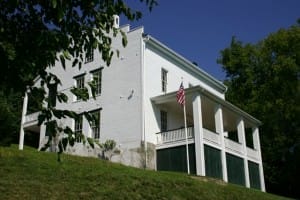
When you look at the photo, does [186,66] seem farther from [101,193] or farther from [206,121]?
[101,193]

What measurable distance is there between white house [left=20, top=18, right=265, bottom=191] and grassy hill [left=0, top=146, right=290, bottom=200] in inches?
186

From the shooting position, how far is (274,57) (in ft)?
125

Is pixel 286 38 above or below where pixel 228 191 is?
above

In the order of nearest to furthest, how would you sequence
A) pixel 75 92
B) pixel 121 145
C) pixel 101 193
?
pixel 75 92 < pixel 101 193 < pixel 121 145

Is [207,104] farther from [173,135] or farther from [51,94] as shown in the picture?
[51,94]

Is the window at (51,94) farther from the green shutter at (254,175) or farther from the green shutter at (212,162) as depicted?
the green shutter at (254,175)

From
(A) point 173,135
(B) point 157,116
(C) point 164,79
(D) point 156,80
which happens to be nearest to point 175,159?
(A) point 173,135

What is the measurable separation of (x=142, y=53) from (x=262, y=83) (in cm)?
1992

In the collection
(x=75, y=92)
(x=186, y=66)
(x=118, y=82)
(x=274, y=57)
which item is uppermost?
(x=274, y=57)

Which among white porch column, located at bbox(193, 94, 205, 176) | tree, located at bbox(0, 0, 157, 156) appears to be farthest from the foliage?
white porch column, located at bbox(193, 94, 205, 176)

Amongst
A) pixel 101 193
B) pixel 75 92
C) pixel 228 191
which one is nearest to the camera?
pixel 75 92

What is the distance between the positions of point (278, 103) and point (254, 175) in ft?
33.4

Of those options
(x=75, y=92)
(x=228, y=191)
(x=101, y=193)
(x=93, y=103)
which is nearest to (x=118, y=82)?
(x=93, y=103)

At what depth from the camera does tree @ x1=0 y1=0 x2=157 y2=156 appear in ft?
13.7
